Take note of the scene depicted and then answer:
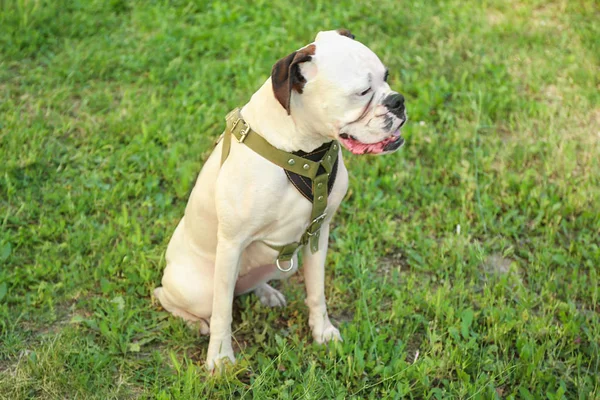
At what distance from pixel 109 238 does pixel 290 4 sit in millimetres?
3298

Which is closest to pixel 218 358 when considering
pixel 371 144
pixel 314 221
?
pixel 314 221

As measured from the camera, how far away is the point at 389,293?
3.84 metres

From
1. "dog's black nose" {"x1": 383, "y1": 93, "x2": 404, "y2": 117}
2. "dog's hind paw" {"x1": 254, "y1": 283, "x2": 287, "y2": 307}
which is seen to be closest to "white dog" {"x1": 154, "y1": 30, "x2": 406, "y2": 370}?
"dog's black nose" {"x1": 383, "y1": 93, "x2": 404, "y2": 117}

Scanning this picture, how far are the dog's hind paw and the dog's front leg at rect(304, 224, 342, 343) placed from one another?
0.78ft

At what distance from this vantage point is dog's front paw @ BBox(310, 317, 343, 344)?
348 centimetres

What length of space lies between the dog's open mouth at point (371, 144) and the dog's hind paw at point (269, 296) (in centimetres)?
122

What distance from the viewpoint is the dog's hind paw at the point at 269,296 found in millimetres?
3750

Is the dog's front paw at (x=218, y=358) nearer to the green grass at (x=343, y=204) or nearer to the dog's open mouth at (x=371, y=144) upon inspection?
the green grass at (x=343, y=204)

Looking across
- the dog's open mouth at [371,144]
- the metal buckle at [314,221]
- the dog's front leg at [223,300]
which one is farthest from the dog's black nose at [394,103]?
the dog's front leg at [223,300]

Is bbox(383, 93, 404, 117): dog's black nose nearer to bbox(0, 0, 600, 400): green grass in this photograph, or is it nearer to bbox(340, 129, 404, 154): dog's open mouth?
bbox(340, 129, 404, 154): dog's open mouth

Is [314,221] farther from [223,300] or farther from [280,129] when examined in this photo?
[223,300]

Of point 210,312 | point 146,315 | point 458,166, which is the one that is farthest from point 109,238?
point 458,166

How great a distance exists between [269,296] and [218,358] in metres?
0.59

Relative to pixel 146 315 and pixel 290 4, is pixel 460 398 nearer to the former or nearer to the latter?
pixel 146 315
